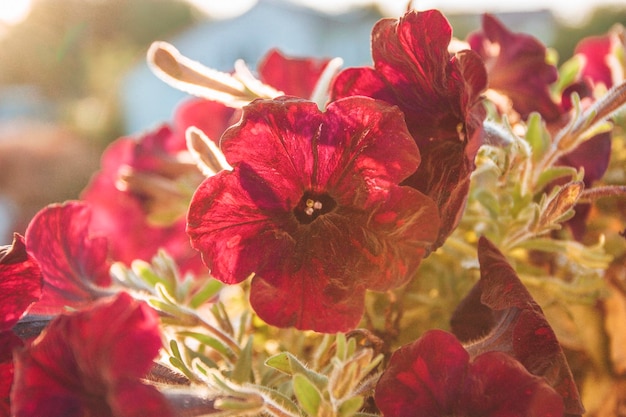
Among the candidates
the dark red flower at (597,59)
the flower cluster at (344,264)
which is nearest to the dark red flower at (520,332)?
the flower cluster at (344,264)

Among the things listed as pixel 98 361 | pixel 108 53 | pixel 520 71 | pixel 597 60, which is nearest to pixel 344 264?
pixel 98 361

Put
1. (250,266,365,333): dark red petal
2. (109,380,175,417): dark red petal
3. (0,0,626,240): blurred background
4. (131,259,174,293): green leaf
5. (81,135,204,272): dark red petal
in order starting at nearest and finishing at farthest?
(109,380,175,417): dark red petal → (250,266,365,333): dark red petal → (131,259,174,293): green leaf → (81,135,204,272): dark red petal → (0,0,626,240): blurred background

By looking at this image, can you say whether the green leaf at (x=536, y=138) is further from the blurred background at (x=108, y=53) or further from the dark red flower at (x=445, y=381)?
the blurred background at (x=108, y=53)

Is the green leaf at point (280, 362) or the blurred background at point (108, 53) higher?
the green leaf at point (280, 362)

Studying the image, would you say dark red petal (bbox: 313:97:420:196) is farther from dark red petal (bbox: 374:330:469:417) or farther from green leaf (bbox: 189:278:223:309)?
green leaf (bbox: 189:278:223:309)

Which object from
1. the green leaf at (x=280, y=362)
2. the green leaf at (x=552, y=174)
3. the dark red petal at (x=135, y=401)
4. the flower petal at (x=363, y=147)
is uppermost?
the flower petal at (x=363, y=147)

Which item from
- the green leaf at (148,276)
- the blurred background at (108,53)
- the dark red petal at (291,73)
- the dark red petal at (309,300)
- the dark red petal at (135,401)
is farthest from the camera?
the blurred background at (108,53)

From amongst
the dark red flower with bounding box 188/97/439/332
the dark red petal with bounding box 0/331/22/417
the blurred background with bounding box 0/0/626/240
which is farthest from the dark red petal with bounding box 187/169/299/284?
the blurred background with bounding box 0/0/626/240

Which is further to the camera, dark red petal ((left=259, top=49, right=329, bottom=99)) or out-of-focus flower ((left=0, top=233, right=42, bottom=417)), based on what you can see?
dark red petal ((left=259, top=49, right=329, bottom=99))
